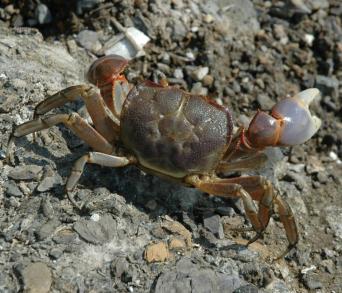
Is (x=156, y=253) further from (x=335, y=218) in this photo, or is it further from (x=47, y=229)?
(x=335, y=218)

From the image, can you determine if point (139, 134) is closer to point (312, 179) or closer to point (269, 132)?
point (269, 132)

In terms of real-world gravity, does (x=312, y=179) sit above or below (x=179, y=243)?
below

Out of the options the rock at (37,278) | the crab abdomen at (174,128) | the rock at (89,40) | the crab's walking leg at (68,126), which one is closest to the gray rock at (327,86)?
the crab abdomen at (174,128)

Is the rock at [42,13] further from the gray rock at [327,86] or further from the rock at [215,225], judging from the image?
the gray rock at [327,86]

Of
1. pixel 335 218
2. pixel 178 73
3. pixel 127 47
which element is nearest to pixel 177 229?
pixel 335 218

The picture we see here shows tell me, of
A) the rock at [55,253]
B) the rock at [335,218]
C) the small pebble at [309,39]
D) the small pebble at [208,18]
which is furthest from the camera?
the small pebble at [309,39]

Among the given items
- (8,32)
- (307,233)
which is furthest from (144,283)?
(8,32)

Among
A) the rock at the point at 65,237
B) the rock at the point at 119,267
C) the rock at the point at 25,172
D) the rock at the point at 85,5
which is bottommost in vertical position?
the rock at the point at 119,267
